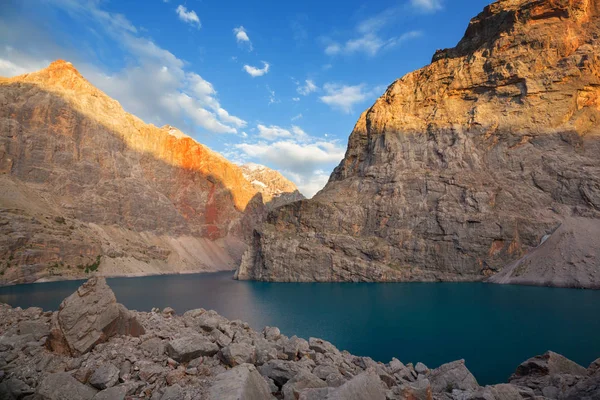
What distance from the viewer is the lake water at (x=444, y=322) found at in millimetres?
19047

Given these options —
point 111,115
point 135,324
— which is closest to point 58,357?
point 135,324

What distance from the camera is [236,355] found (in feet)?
31.8

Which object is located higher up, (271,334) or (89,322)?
(89,322)

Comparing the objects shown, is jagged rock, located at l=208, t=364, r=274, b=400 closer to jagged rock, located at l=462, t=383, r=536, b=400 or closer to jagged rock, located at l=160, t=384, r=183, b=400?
jagged rock, located at l=160, t=384, r=183, b=400

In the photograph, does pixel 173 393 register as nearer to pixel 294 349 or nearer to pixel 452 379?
pixel 294 349

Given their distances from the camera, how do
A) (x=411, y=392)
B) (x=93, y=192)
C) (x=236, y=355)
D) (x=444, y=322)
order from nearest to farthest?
(x=411, y=392)
(x=236, y=355)
(x=444, y=322)
(x=93, y=192)

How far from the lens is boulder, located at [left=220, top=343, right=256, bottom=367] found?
959 centimetres

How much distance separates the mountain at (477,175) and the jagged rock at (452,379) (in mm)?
57810

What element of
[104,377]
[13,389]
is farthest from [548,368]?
[13,389]

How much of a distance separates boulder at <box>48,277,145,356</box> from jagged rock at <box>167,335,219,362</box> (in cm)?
200

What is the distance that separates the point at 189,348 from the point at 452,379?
912 cm

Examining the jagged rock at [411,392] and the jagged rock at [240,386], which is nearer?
the jagged rock at [240,386]

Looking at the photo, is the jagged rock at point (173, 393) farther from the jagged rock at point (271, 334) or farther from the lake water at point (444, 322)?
the lake water at point (444, 322)

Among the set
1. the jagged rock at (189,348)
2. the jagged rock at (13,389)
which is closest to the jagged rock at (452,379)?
the jagged rock at (189,348)
